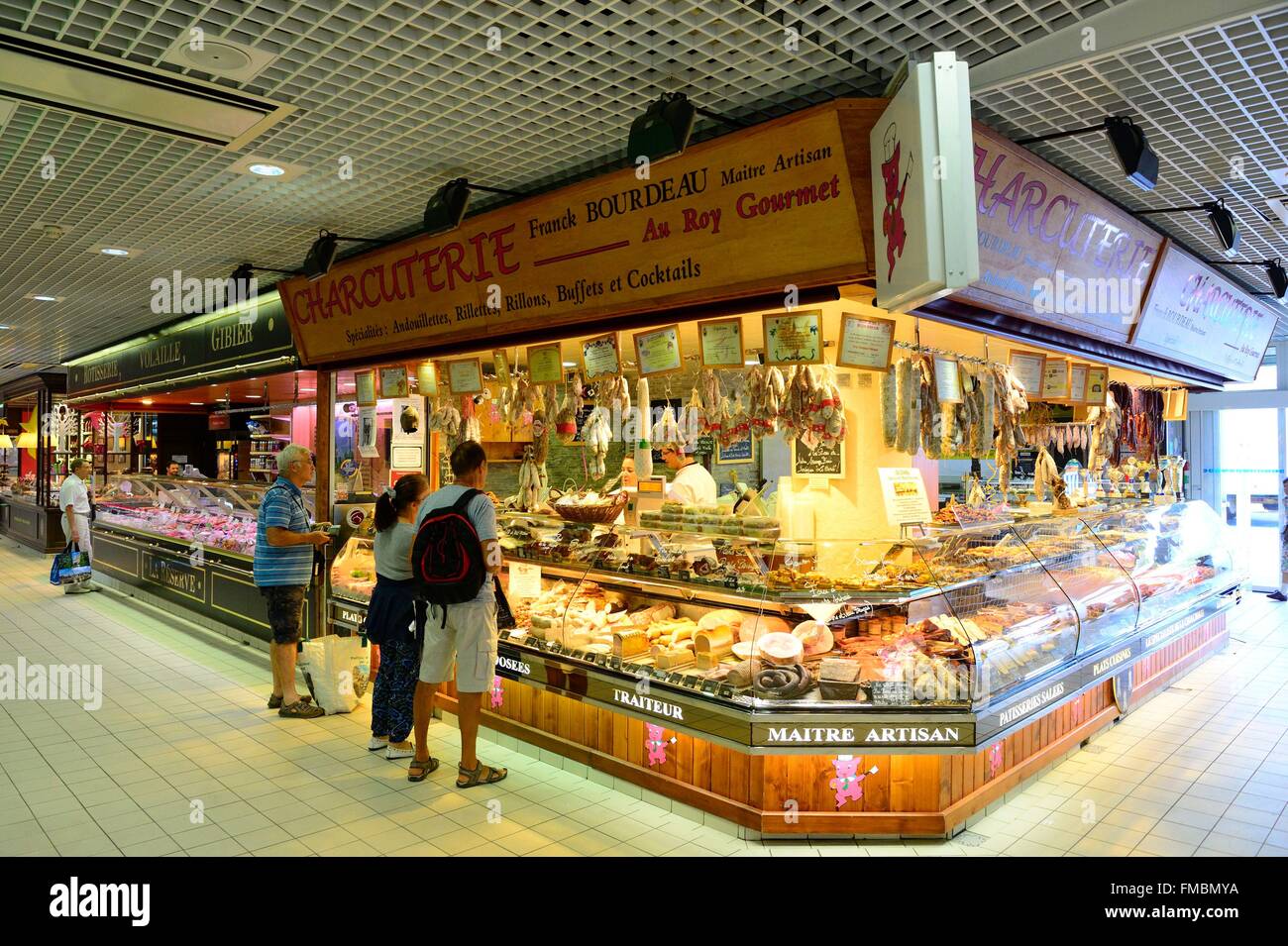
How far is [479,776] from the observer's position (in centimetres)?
452

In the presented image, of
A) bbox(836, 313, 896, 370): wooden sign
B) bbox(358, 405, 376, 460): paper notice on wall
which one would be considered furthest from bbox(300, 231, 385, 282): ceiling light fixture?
bbox(836, 313, 896, 370): wooden sign

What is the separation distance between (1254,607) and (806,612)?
9.21 metres

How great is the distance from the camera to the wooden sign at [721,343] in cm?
458

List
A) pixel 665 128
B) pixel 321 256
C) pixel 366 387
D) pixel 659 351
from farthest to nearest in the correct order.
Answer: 1. pixel 366 387
2. pixel 321 256
3. pixel 659 351
4. pixel 665 128

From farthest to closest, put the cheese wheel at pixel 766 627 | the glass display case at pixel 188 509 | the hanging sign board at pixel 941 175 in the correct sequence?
the glass display case at pixel 188 509
the cheese wheel at pixel 766 627
the hanging sign board at pixel 941 175

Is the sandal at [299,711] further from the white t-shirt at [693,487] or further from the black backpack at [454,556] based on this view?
the white t-shirt at [693,487]

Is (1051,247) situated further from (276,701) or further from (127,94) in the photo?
(276,701)

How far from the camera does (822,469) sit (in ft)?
20.3

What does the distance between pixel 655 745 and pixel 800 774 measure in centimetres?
84

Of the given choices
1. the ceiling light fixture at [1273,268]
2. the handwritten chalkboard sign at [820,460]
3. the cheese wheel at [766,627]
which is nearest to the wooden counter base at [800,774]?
the cheese wheel at [766,627]

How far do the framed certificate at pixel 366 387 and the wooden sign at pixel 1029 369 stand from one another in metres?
5.54

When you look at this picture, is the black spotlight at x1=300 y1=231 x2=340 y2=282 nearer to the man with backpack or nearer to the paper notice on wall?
the paper notice on wall

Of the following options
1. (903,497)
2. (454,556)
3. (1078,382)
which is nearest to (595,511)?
(454,556)
